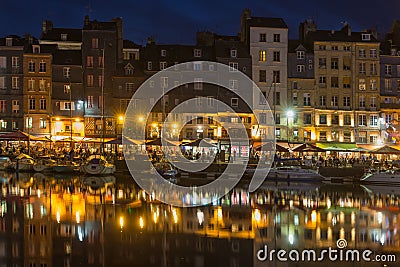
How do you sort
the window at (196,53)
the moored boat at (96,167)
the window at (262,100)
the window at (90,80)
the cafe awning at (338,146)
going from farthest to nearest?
1. the window at (196,53)
2. the window at (90,80)
3. the window at (262,100)
4. the cafe awning at (338,146)
5. the moored boat at (96,167)

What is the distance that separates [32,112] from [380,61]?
43.1 metres

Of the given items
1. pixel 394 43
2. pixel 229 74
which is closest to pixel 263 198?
pixel 229 74

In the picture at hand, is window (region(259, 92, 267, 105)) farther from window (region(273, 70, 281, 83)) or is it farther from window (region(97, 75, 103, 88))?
window (region(97, 75, 103, 88))

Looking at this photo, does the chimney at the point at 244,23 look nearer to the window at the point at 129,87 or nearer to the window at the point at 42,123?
the window at the point at 129,87

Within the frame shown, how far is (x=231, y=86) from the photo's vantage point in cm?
6512

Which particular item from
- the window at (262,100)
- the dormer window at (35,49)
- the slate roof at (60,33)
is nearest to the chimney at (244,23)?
the window at (262,100)

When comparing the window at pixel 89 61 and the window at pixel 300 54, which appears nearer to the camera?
the window at pixel 89 61

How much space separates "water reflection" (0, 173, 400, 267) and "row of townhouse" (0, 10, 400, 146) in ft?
78.5

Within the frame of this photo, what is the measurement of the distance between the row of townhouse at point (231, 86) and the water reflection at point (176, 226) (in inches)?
942

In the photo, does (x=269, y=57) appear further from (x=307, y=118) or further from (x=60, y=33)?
(x=60, y=33)

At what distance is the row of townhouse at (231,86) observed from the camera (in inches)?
2574

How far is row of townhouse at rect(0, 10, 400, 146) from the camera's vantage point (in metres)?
65.4

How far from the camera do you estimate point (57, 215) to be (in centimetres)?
2919

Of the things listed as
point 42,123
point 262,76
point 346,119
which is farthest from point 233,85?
point 42,123
